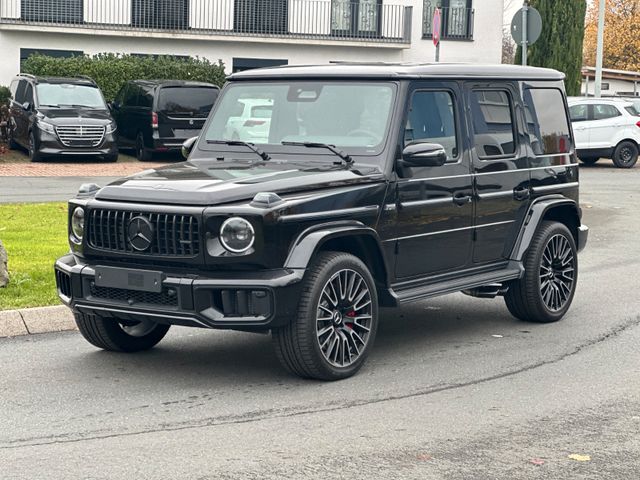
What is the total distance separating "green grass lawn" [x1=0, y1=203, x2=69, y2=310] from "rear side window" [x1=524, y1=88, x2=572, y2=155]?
3.82 meters

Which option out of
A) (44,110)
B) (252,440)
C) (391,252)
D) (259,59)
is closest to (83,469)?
(252,440)

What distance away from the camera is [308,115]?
831 cm

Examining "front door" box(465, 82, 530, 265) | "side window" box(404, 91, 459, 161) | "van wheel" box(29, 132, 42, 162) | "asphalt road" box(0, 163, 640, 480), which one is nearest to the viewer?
"asphalt road" box(0, 163, 640, 480)

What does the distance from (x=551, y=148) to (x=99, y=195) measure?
3.83m

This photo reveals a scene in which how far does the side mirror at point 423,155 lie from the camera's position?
25.7 feet

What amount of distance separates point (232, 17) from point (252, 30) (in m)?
0.77

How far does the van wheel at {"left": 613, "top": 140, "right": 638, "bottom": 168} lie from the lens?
29.2m

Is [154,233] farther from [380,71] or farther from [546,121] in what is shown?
[546,121]

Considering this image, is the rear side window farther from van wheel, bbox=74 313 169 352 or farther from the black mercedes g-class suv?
van wheel, bbox=74 313 169 352

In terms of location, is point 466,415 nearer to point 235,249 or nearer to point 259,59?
point 235,249

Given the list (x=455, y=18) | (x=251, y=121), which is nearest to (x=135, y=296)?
(x=251, y=121)

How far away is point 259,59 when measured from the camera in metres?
40.5

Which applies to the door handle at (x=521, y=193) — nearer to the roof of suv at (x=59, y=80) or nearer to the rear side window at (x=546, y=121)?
the rear side window at (x=546, y=121)

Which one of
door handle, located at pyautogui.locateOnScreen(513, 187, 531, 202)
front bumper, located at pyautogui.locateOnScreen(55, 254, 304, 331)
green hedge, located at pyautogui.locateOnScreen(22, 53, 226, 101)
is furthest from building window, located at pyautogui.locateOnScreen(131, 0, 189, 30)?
front bumper, located at pyautogui.locateOnScreen(55, 254, 304, 331)
